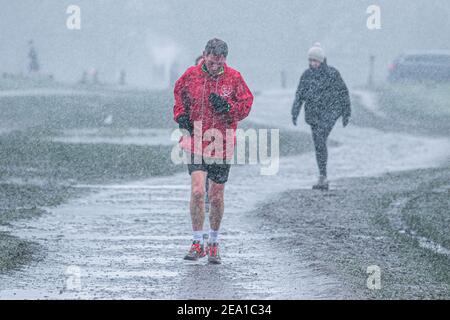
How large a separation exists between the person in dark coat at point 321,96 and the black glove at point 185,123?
574 cm

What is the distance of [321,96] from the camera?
1495cm

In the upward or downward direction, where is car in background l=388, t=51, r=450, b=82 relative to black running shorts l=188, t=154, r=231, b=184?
downward

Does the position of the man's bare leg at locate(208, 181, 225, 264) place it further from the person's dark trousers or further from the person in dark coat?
the person's dark trousers

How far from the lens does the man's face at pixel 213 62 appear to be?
9.03 meters

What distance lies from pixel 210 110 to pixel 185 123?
226 millimetres

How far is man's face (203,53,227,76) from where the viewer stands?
9.03 m

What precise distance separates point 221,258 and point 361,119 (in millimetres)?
20827

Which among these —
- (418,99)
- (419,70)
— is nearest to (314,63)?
(418,99)

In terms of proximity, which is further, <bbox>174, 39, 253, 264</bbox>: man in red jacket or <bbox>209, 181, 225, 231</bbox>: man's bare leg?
<bbox>209, 181, 225, 231</bbox>: man's bare leg

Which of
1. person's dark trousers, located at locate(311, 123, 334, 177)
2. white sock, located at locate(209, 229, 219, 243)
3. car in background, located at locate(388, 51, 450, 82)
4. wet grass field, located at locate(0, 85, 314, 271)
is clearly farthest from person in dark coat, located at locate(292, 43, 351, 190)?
car in background, located at locate(388, 51, 450, 82)

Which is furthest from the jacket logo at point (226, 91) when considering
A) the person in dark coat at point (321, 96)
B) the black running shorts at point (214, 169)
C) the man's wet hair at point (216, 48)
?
the person in dark coat at point (321, 96)

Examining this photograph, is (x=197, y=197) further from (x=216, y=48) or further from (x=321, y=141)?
(x=321, y=141)

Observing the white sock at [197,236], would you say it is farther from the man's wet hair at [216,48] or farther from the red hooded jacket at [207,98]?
the man's wet hair at [216,48]

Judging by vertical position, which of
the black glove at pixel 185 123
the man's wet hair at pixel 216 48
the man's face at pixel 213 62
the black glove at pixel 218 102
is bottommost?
the black glove at pixel 185 123
